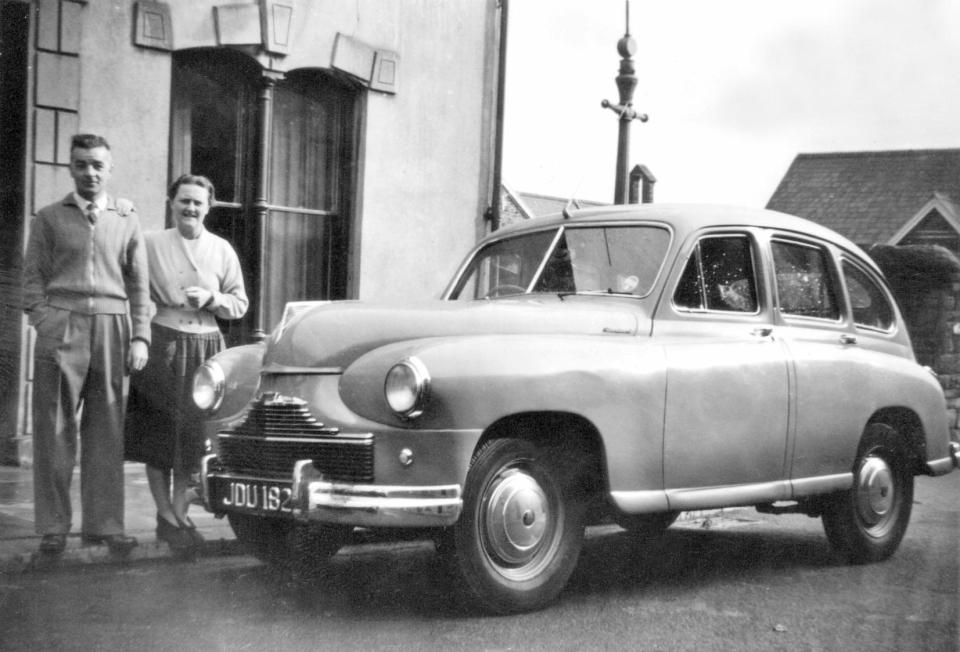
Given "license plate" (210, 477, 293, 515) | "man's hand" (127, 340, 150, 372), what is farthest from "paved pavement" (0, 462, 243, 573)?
"license plate" (210, 477, 293, 515)

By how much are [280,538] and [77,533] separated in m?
1.17

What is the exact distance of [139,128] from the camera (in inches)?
344

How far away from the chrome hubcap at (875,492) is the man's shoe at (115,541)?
360 centimetres

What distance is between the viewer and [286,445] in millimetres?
4680

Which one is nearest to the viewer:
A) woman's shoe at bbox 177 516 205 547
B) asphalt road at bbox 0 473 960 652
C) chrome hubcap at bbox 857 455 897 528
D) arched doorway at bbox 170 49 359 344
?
asphalt road at bbox 0 473 960 652

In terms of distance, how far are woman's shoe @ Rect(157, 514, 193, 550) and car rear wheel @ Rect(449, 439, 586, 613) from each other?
→ 6.30 feet

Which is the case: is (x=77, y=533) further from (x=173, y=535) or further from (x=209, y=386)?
(x=209, y=386)

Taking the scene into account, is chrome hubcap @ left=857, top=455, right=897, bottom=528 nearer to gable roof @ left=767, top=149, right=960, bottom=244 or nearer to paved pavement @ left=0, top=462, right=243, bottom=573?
gable roof @ left=767, top=149, right=960, bottom=244

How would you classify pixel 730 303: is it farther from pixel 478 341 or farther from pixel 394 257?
pixel 394 257

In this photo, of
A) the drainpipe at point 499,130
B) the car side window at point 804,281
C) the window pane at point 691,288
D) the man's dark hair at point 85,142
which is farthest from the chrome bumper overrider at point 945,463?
the drainpipe at point 499,130

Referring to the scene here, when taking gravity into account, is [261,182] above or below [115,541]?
above

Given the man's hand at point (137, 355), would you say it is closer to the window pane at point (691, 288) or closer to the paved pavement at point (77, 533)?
the paved pavement at point (77, 533)

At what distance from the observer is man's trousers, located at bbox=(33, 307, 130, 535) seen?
565 cm

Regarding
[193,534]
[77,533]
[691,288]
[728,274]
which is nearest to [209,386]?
[193,534]
